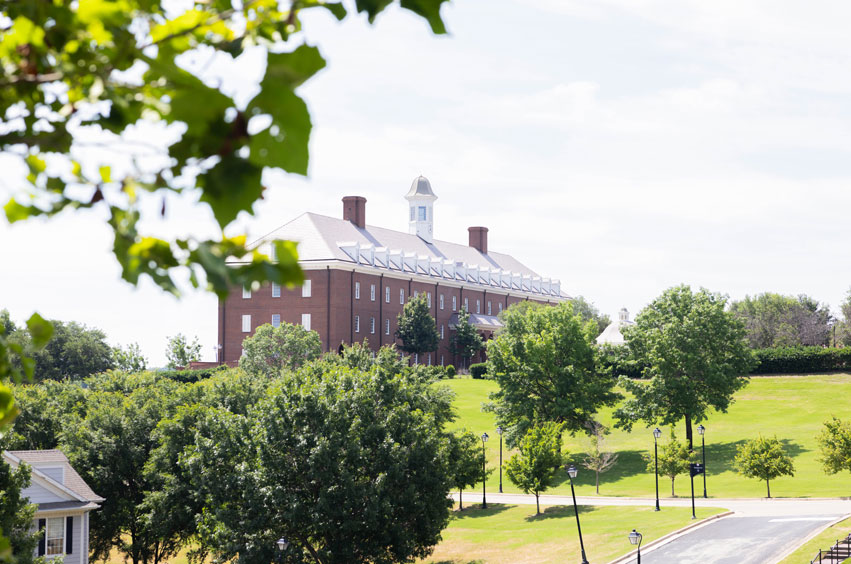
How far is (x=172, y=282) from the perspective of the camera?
229 cm

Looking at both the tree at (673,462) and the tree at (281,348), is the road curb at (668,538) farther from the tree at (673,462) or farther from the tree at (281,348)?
the tree at (281,348)

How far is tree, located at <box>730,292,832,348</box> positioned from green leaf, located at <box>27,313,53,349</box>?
12439cm

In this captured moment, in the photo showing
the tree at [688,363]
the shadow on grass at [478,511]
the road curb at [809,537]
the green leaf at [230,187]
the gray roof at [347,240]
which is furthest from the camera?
the gray roof at [347,240]

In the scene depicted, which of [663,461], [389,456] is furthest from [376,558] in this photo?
[663,461]

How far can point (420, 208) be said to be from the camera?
112375 millimetres

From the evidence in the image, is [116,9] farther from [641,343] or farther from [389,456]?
[641,343]

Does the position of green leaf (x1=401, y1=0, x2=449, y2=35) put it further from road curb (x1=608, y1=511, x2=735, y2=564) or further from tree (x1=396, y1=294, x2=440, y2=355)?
tree (x1=396, y1=294, x2=440, y2=355)

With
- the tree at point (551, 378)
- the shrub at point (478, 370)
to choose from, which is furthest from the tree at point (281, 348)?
the shrub at point (478, 370)

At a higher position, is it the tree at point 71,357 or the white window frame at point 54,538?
the tree at point 71,357

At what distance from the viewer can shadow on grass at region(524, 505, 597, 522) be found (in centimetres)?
4572

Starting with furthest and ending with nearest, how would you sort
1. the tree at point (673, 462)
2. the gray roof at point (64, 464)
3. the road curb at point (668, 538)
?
the tree at point (673, 462), the gray roof at point (64, 464), the road curb at point (668, 538)

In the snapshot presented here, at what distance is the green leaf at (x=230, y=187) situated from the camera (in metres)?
2.24

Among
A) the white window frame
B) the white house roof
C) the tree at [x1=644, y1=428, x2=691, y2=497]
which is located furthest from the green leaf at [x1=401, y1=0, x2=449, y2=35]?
the white house roof

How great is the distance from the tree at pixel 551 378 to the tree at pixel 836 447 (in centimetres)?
1597
